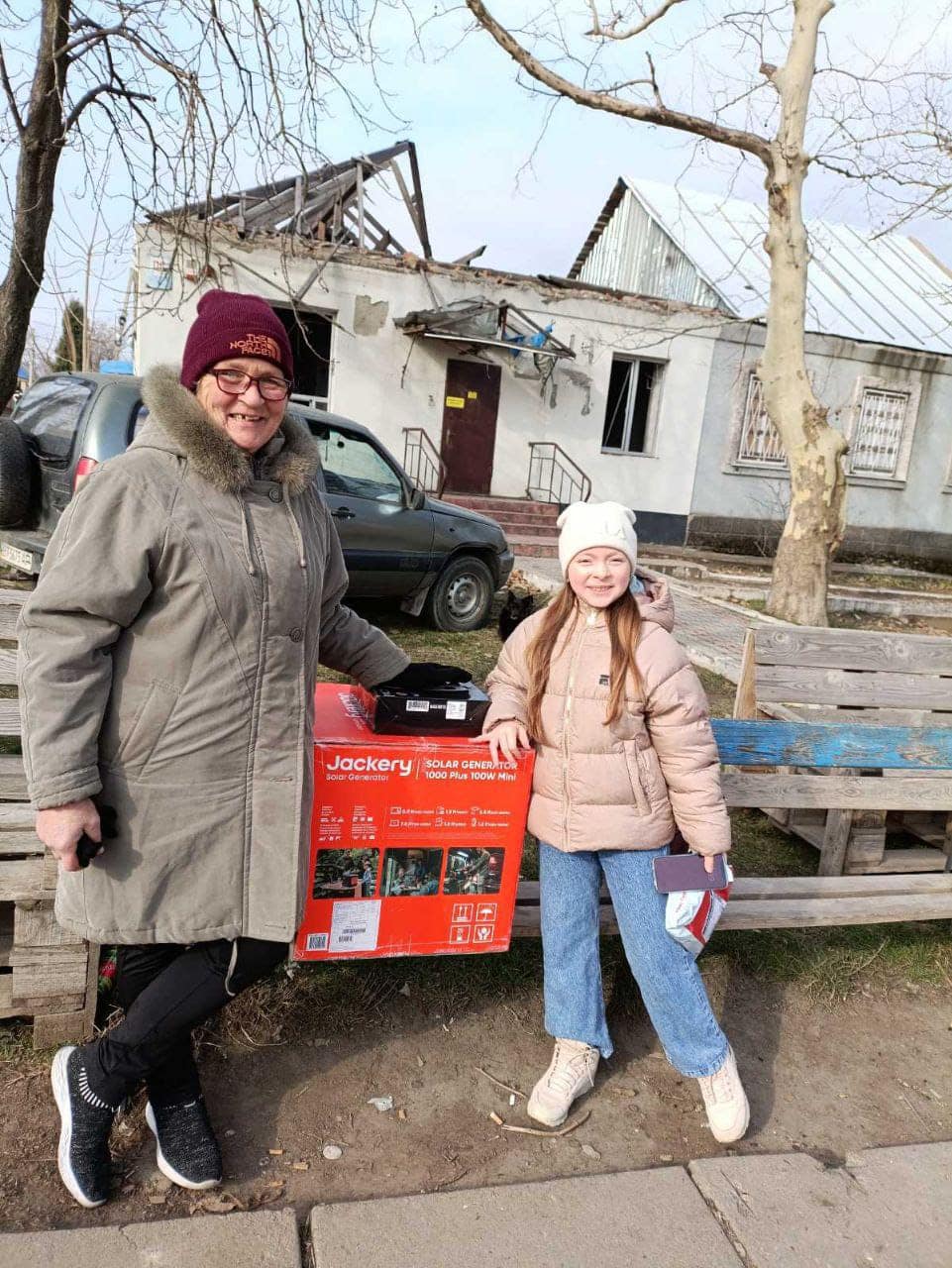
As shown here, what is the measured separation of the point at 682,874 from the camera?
244 centimetres

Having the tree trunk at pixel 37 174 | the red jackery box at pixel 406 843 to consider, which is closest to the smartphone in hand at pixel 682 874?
the red jackery box at pixel 406 843

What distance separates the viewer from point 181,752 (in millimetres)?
1930

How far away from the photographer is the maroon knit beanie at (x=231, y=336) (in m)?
1.94

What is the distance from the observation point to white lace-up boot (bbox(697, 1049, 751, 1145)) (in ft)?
8.13

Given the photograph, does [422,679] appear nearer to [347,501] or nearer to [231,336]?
[231,336]

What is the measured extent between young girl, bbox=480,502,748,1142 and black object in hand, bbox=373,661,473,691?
0.15 m

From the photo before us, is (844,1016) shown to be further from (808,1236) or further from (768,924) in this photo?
(808,1236)

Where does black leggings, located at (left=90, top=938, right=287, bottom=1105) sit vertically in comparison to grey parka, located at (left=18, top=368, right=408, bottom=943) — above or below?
below

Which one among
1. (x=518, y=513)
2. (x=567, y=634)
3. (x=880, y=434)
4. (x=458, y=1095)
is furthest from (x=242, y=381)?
(x=880, y=434)

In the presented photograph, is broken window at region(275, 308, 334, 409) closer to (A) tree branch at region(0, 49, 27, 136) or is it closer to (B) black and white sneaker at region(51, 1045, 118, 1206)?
(A) tree branch at region(0, 49, 27, 136)

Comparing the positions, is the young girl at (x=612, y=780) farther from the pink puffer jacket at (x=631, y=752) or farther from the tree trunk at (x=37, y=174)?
the tree trunk at (x=37, y=174)

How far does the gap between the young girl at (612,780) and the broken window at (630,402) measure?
14.7 m

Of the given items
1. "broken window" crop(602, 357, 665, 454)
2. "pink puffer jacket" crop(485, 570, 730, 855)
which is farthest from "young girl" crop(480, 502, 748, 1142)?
"broken window" crop(602, 357, 665, 454)

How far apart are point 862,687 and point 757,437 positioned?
14.7 m
